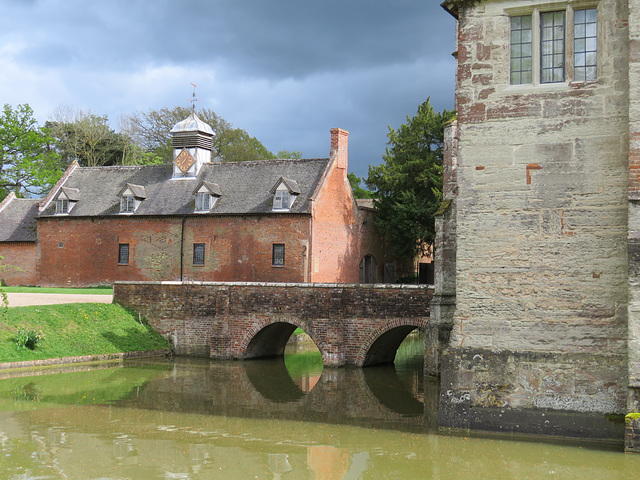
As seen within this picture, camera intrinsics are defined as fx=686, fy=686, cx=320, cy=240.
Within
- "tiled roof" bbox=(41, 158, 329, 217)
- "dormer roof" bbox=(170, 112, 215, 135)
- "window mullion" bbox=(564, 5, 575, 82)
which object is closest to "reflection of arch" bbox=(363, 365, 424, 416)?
"window mullion" bbox=(564, 5, 575, 82)

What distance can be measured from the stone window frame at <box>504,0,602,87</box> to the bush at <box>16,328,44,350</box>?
16.1 m

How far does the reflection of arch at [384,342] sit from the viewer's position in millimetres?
20520

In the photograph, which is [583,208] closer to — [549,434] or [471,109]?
[471,109]

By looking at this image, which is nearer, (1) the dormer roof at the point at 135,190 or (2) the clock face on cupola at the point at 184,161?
(1) the dormer roof at the point at 135,190

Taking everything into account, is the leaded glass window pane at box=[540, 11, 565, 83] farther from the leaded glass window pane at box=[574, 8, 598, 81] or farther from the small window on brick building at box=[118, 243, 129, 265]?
the small window on brick building at box=[118, 243, 129, 265]

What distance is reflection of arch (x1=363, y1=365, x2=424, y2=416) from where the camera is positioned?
577 inches

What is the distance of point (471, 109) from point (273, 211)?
67.3 ft

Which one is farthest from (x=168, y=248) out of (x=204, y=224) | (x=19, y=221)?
(x=19, y=221)

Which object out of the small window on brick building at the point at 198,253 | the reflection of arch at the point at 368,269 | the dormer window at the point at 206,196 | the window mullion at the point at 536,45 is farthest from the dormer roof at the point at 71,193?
the window mullion at the point at 536,45

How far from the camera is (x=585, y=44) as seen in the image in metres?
10.2

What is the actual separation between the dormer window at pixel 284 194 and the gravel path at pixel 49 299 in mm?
8362

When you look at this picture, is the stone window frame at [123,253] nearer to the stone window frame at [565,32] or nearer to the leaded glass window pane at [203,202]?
the leaded glass window pane at [203,202]

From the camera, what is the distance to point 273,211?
101ft

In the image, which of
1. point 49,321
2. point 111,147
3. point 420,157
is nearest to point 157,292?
point 49,321
